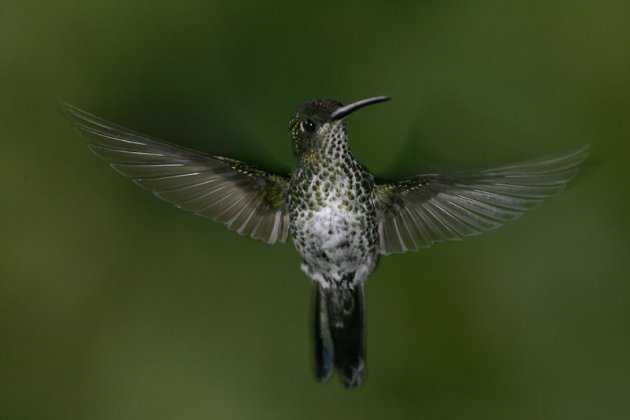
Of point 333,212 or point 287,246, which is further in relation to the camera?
point 287,246

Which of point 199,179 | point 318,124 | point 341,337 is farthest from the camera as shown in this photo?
point 341,337

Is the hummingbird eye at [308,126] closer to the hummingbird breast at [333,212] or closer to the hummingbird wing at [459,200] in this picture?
the hummingbird breast at [333,212]

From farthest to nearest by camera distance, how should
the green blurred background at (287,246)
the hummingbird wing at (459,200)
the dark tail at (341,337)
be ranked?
the green blurred background at (287,246) < the dark tail at (341,337) < the hummingbird wing at (459,200)

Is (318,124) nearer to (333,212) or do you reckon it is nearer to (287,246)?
(333,212)

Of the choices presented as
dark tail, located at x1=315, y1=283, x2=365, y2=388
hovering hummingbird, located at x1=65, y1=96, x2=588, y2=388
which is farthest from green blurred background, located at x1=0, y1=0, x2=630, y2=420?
hovering hummingbird, located at x1=65, y1=96, x2=588, y2=388

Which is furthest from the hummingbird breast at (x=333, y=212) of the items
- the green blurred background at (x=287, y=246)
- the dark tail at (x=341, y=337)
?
the green blurred background at (x=287, y=246)

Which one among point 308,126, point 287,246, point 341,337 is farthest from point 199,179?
point 287,246

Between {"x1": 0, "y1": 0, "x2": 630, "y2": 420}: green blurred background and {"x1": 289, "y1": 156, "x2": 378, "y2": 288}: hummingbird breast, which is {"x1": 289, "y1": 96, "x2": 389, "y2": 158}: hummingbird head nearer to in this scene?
{"x1": 289, "y1": 156, "x2": 378, "y2": 288}: hummingbird breast

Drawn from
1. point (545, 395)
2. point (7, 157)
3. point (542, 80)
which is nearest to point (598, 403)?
point (545, 395)
